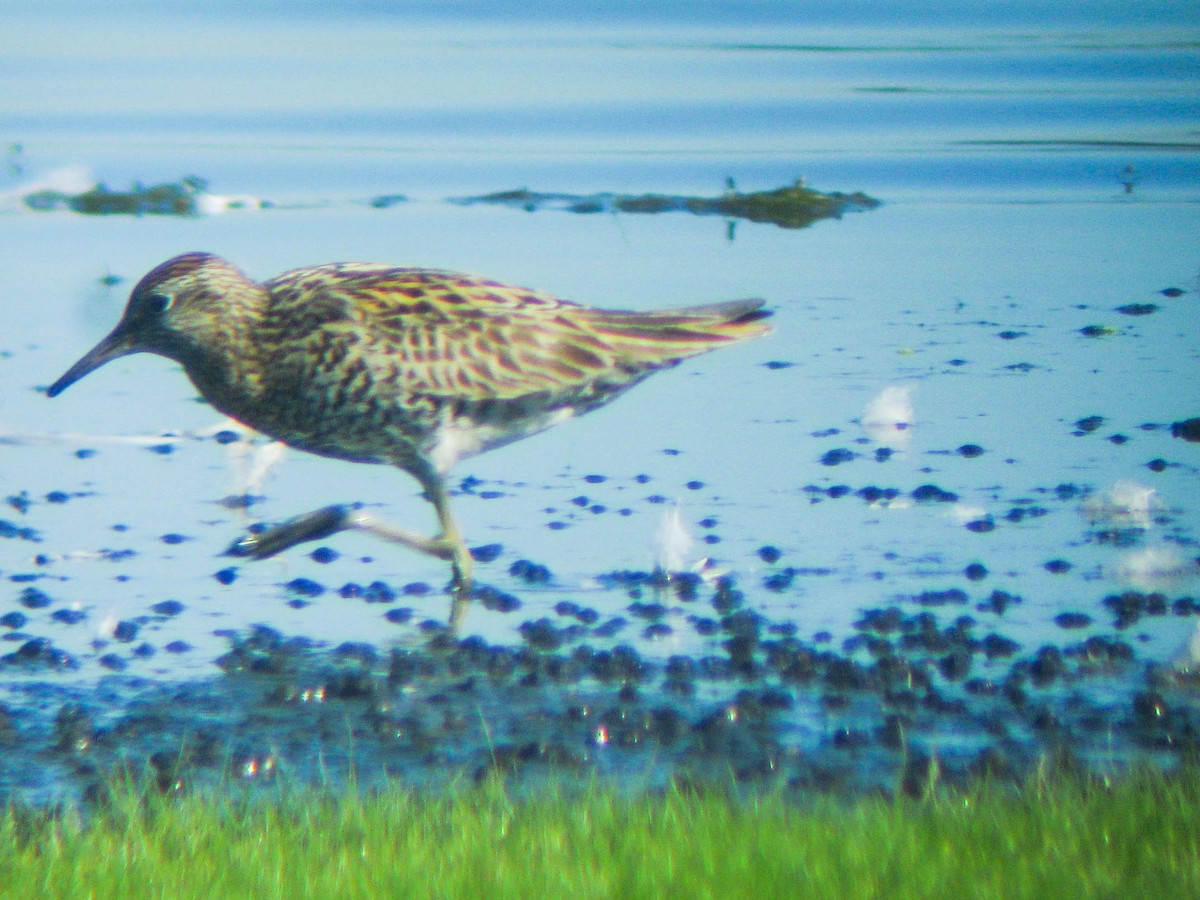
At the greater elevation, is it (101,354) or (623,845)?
(101,354)

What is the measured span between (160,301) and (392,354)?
1187 mm

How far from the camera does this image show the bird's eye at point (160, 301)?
9016mm

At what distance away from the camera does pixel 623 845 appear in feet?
17.9

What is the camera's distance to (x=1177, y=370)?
12352mm

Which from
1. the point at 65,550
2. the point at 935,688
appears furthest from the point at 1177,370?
the point at 65,550

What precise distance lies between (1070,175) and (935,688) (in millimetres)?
14339

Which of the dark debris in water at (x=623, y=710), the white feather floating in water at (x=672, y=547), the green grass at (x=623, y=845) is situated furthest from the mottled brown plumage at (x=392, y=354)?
A: the green grass at (x=623, y=845)

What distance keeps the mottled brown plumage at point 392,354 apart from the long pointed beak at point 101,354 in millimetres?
11

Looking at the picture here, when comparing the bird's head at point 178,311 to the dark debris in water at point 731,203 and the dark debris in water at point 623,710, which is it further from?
the dark debris in water at point 731,203

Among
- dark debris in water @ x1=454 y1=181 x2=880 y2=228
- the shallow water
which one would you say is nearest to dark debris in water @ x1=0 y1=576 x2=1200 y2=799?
the shallow water

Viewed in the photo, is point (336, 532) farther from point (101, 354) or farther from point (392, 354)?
point (101, 354)

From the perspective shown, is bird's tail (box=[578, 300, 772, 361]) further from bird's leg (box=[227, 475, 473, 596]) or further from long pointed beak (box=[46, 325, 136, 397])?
long pointed beak (box=[46, 325, 136, 397])

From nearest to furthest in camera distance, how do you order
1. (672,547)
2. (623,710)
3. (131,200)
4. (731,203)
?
1. (623,710)
2. (672,547)
3. (731,203)
4. (131,200)

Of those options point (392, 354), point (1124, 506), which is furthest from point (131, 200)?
point (1124, 506)
